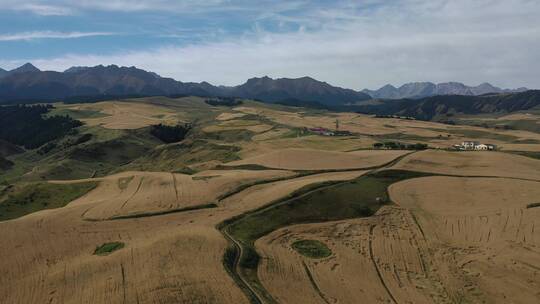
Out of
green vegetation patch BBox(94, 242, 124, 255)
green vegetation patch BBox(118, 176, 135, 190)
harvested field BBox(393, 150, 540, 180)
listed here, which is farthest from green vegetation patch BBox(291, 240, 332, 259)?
green vegetation patch BBox(118, 176, 135, 190)

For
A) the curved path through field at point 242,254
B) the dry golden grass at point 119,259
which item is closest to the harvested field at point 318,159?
the curved path through field at point 242,254

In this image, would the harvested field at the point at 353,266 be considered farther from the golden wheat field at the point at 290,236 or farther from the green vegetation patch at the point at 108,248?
the green vegetation patch at the point at 108,248

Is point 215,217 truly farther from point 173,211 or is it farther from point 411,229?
point 411,229

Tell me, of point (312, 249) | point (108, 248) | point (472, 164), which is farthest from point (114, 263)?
point (472, 164)

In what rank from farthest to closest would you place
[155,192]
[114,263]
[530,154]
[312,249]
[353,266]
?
[530,154] < [155,192] < [312,249] < [353,266] < [114,263]

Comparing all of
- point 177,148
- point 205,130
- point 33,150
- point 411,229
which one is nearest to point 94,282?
point 411,229

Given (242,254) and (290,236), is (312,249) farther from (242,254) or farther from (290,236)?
(242,254)
